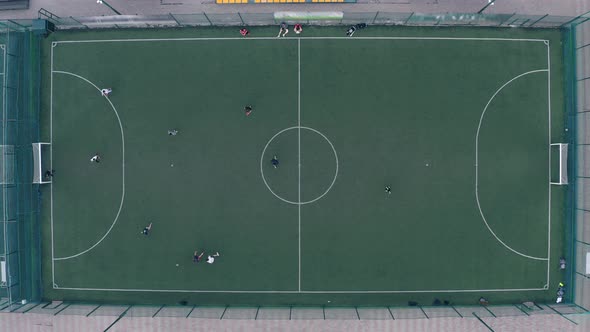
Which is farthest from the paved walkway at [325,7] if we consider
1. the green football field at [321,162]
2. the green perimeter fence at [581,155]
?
the green perimeter fence at [581,155]

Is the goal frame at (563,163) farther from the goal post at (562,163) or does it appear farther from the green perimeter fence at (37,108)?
the green perimeter fence at (37,108)

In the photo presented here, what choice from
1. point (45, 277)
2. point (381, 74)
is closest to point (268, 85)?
point (381, 74)

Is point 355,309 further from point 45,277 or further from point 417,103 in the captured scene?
point 45,277

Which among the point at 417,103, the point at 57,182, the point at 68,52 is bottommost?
the point at 57,182

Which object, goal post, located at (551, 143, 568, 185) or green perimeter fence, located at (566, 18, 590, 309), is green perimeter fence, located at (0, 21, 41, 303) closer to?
goal post, located at (551, 143, 568, 185)

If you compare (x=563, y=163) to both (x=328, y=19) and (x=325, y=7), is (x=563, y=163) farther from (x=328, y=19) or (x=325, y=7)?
(x=325, y=7)

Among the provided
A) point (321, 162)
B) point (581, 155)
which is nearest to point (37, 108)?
point (321, 162)

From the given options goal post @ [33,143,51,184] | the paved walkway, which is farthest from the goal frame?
goal post @ [33,143,51,184]
